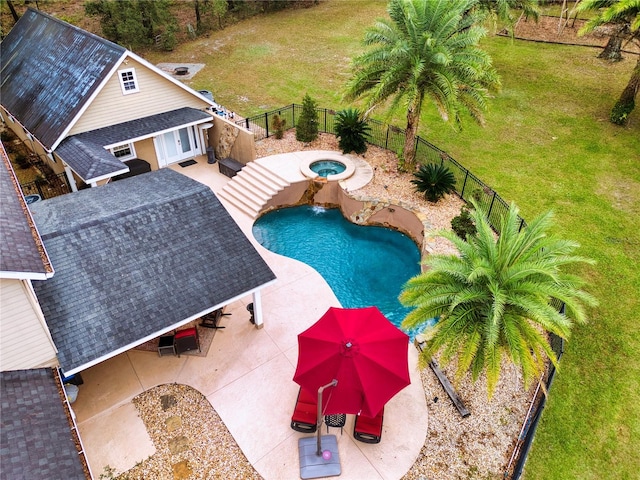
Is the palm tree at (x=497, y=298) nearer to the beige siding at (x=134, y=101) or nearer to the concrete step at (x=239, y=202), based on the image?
the concrete step at (x=239, y=202)

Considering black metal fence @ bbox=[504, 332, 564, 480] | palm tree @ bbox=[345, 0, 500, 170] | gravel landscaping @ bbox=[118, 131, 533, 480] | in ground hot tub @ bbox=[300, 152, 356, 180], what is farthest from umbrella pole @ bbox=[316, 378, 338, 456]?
palm tree @ bbox=[345, 0, 500, 170]

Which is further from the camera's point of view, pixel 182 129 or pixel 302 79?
pixel 302 79

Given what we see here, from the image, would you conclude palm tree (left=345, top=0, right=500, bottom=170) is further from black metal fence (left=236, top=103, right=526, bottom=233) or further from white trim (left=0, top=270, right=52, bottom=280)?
white trim (left=0, top=270, right=52, bottom=280)

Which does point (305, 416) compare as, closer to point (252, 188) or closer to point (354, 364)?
point (354, 364)

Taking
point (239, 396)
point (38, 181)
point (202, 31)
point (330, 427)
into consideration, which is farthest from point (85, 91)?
point (202, 31)

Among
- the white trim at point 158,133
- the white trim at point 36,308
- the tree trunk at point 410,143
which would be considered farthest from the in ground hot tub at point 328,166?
the white trim at point 36,308

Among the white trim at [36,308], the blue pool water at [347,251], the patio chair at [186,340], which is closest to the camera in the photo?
the white trim at [36,308]

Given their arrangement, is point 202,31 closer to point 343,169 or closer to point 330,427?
point 343,169
